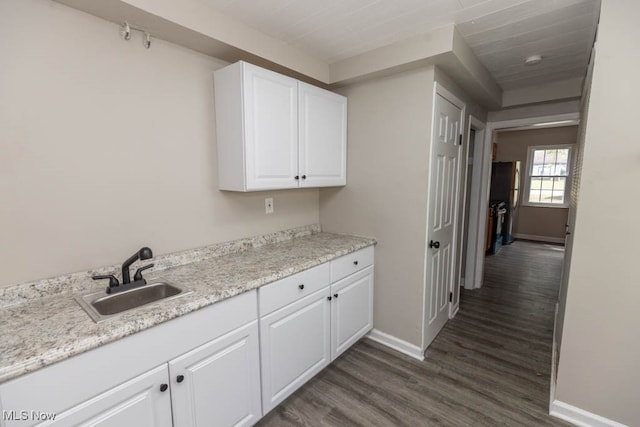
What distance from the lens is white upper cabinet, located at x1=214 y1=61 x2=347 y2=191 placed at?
177 centimetres

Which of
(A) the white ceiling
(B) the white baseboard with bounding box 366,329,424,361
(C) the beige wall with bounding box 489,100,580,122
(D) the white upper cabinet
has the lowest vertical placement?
(B) the white baseboard with bounding box 366,329,424,361

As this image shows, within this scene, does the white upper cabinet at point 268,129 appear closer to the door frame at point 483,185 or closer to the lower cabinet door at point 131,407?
the lower cabinet door at point 131,407

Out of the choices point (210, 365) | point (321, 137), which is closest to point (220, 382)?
point (210, 365)

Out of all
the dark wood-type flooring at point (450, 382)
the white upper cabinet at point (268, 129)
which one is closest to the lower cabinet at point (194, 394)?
the dark wood-type flooring at point (450, 382)

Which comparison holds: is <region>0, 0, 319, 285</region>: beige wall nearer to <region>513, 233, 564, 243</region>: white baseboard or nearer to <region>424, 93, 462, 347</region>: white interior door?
<region>424, 93, 462, 347</region>: white interior door

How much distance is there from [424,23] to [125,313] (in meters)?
2.17

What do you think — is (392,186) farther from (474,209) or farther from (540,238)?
(540,238)

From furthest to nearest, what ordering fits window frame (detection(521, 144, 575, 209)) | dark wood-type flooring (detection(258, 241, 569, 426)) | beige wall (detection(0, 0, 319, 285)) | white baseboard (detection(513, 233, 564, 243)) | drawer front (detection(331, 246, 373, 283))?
white baseboard (detection(513, 233, 564, 243))
window frame (detection(521, 144, 575, 209))
drawer front (detection(331, 246, 373, 283))
dark wood-type flooring (detection(258, 241, 569, 426))
beige wall (detection(0, 0, 319, 285))

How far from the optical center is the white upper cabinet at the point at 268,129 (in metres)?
1.77

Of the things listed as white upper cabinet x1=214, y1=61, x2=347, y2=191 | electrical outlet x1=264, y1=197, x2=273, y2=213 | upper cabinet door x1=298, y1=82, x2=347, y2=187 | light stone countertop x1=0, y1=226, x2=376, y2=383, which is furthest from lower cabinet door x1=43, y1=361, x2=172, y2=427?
upper cabinet door x1=298, y1=82, x2=347, y2=187

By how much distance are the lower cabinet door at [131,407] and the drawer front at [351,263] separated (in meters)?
1.16

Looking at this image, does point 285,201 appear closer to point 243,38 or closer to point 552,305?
point 243,38

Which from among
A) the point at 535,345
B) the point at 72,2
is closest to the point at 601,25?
the point at 535,345

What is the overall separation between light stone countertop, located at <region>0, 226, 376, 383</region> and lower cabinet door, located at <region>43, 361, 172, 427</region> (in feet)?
0.48
